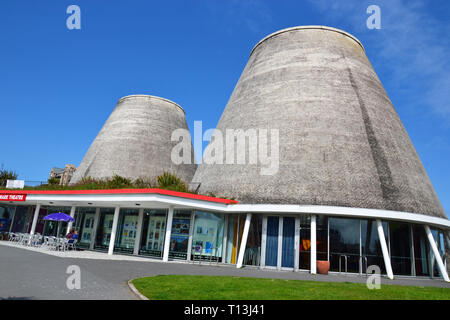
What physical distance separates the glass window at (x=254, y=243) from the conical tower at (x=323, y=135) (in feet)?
5.08

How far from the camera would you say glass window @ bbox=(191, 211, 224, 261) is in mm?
21078

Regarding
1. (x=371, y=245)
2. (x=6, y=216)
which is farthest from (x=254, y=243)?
(x=6, y=216)

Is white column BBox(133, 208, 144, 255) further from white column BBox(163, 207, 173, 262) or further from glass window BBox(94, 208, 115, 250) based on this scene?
white column BBox(163, 207, 173, 262)

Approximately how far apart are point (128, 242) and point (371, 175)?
59.5ft

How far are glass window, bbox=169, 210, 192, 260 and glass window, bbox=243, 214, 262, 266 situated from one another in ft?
13.4

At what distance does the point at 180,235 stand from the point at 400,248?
14.1 metres

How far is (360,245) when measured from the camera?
739 inches

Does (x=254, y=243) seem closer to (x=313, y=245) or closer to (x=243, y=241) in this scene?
(x=243, y=241)

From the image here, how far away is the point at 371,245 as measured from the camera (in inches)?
742

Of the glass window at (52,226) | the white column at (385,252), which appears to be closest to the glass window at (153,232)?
the glass window at (52,226)

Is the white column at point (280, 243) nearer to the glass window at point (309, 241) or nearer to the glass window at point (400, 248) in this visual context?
the glass window at point (309, 241)

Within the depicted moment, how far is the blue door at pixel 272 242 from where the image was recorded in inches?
768
